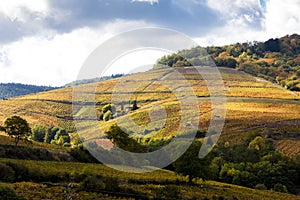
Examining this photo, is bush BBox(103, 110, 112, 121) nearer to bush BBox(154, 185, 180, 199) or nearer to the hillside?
the hillside

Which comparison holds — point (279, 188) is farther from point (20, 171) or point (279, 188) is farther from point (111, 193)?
point (20, 171)

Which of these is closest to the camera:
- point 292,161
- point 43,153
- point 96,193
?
point 96,193

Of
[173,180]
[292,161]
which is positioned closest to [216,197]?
[173,180]

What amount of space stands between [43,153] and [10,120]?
8.66 meters

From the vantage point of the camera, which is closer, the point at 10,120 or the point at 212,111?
the point at 10,120

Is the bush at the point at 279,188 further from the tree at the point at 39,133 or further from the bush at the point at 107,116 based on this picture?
the bush at the point at 107,116

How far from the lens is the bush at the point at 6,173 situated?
43.0m

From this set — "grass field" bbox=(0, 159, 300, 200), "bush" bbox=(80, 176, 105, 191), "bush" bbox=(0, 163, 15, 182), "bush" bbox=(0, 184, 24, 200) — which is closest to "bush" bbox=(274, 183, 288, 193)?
"grass field" bbox=(0, 159, 300, 200)

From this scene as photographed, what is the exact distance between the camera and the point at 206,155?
2921 inches

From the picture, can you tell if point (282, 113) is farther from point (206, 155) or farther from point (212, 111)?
point (206, 155)

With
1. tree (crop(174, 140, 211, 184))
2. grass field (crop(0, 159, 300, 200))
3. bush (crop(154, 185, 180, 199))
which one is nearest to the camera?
grass field (crop(0, 159, 300, 200))

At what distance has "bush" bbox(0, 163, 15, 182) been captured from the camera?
43.0m

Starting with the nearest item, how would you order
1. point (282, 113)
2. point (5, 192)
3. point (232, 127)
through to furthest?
point (5, 192)
point (232, 127)
point (282, 113)

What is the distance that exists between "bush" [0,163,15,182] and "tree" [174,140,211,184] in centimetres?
3109
